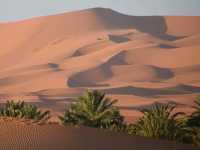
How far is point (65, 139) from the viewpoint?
22.5 metres

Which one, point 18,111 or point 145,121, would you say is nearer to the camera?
point 145,121

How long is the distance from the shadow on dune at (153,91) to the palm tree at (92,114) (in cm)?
6485

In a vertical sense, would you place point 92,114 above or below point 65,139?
above

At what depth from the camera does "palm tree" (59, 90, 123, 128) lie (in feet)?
→ 101

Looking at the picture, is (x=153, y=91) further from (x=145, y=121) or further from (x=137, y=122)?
(x=145, y=121)

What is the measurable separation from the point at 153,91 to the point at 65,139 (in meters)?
78.2

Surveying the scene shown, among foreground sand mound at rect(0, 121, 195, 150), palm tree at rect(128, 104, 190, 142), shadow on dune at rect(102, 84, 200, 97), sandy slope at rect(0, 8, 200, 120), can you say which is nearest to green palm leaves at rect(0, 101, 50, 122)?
palm tree at rect(128, 104, 190, 142)

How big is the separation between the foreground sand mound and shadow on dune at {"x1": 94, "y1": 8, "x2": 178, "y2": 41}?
144 m

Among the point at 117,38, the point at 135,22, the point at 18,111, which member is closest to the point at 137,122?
the point at 18,111

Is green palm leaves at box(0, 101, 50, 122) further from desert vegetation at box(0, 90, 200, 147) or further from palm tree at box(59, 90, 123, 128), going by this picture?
palm tree at box(59, 90, 123, 128)

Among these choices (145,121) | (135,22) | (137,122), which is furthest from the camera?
(135,22)

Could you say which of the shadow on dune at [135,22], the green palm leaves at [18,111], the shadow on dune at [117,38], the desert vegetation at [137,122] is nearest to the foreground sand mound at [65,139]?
the desert vegetation at [137,122]

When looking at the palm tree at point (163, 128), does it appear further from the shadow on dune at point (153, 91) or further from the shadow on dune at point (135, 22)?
the shadow on dune at point (135, 22)

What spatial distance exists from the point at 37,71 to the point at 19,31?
185 feet
